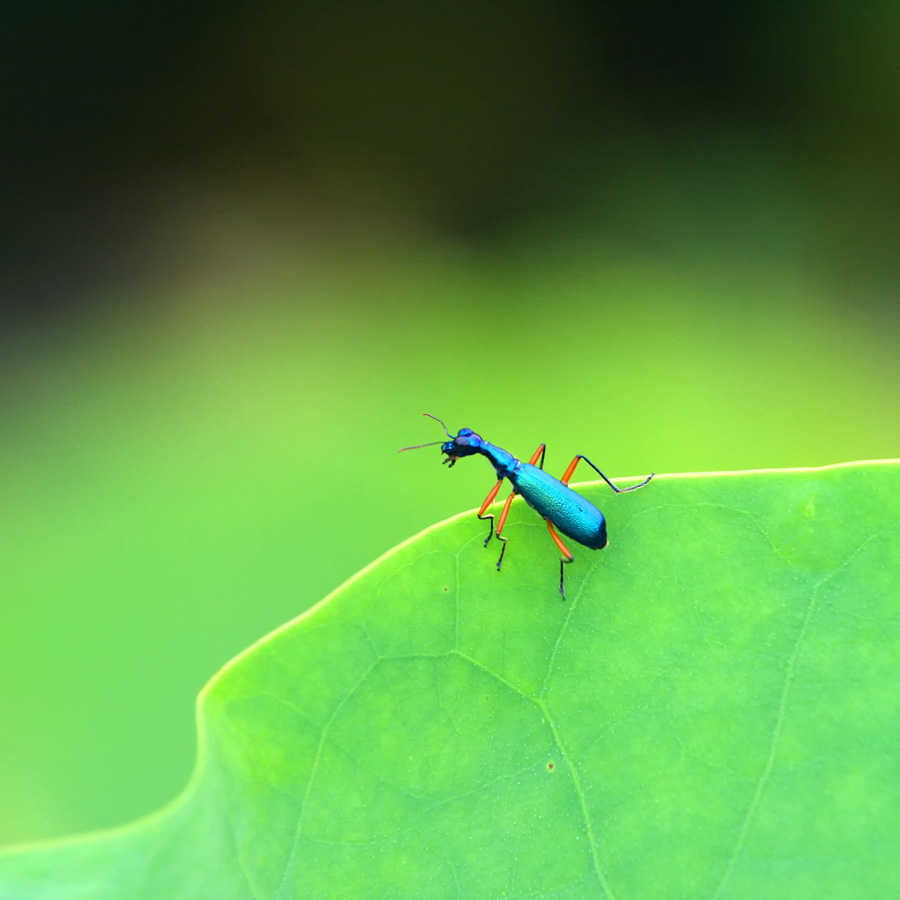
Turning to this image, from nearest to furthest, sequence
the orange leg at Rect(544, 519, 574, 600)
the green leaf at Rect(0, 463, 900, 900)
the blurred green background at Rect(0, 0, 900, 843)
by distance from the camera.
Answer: the green leaf at Rect(0, 463, 900, 900)
the orange leg at Rect(544, 519, 574, 600)
the blurred green background at Rect(0, 0, 900, 843)

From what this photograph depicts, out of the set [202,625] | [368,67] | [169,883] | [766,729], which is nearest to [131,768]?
[202,625]

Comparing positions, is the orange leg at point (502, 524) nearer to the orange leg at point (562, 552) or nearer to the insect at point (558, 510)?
the insect at point (558, 510)

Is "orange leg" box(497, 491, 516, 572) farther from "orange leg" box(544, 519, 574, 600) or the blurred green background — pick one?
the blurred green background

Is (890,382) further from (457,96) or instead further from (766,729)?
(766,729)

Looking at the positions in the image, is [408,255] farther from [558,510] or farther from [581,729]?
[581,729]

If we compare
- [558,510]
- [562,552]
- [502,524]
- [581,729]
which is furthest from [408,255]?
[581,729]

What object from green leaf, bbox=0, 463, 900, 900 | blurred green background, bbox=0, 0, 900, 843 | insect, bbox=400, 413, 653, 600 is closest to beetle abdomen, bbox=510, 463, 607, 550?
insect, bbox=400, 413, 653, 600

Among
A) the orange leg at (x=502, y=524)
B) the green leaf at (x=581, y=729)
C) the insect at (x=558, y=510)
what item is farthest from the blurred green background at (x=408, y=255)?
the green leaf at (x=581, y=729)
